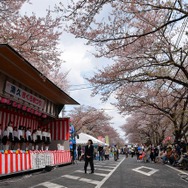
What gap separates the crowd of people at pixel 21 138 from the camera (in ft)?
40.8

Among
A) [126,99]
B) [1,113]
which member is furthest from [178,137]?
[1,113]

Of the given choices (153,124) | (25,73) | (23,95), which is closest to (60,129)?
(23,95)

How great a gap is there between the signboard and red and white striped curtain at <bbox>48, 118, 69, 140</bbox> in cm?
296

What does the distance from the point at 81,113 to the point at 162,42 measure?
2778 centimetres

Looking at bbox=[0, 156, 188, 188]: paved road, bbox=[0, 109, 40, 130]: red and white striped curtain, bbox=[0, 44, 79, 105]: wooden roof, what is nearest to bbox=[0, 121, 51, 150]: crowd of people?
bbox=[0, 109, 40, 130]: red and white striped curtain

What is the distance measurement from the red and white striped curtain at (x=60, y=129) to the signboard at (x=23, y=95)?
9.70 ft

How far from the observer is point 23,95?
42.4 ft

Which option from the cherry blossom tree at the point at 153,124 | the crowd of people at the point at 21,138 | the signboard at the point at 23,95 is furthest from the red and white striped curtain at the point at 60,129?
the cherry blossom tree at the point at 153,124

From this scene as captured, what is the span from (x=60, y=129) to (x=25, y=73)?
7574 millimetres

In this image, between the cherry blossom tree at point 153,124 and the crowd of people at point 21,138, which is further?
the cherry blossom tree at point 153,124

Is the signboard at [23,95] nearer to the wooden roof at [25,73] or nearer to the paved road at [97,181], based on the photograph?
the wooden roof at [25,73]

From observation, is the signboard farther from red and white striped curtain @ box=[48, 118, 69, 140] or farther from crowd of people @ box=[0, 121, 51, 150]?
red and white striped curtain @ box=[48, 118, 69, 140]

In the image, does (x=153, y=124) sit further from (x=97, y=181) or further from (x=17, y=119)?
(x=97, y=181)

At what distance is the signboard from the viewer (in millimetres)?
11445
